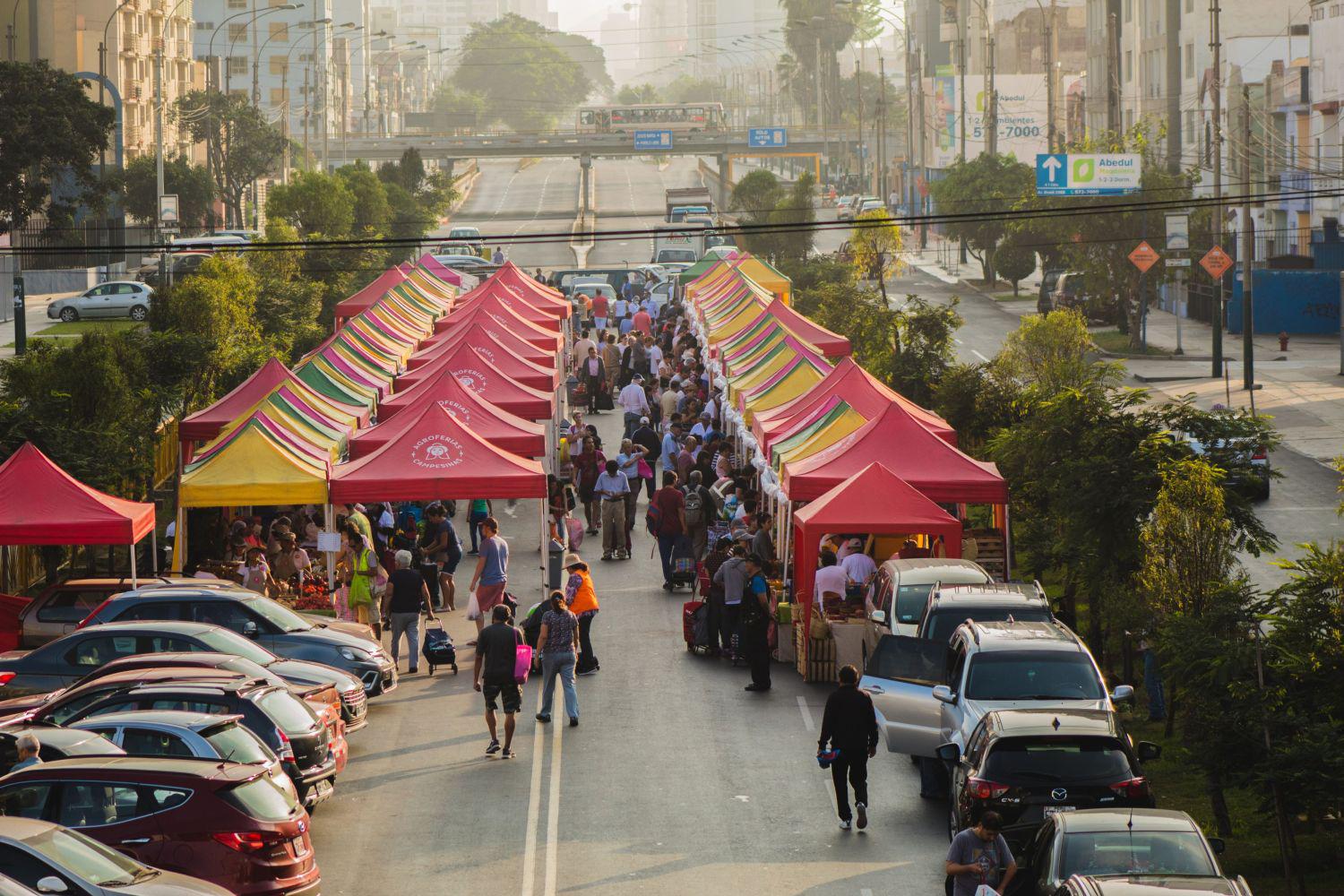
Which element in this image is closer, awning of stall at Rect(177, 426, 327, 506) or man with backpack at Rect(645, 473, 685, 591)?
awning of stall at Rect(177, 426, 327, 506)

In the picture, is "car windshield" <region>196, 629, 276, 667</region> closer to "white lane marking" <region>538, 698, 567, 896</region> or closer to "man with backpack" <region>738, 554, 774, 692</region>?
"white lane marking" <region>538, 698, 567, 896</region>

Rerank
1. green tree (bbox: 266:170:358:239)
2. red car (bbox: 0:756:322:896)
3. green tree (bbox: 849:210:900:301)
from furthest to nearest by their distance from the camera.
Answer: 1. green tree (bbox: 266:170:358:239)
2. green tree (bbox: 849:210:900:301)
3. red car (bbox: 0:756:322:896)

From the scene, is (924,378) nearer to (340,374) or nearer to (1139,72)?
(340,374)

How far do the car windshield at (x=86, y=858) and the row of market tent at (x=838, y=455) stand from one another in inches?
427

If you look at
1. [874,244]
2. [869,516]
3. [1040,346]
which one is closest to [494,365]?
[1040,346]

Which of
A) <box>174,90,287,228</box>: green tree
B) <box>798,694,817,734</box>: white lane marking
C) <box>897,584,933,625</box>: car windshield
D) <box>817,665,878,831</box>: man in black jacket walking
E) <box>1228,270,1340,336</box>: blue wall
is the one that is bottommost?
<box>798,694,817,734</box>: white lane marking

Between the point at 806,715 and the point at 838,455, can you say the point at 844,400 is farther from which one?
the point at 806,715

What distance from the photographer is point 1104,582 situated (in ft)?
Result: 62.3

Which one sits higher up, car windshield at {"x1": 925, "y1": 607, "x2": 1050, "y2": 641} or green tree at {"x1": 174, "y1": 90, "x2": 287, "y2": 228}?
green tree at {"x1": 174, "y1": 90, "x2": 287, "y2": 228}

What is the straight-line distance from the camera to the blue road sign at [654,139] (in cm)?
12812

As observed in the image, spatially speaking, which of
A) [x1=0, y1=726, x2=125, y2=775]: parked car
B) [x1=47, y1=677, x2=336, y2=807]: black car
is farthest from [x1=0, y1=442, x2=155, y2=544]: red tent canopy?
[x1=0, y1=726, x2=125, y2=775]: parked car

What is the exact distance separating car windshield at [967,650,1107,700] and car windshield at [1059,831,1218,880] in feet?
12.9

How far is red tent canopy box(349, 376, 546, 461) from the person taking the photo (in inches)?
973

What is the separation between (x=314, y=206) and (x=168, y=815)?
4798 cm
